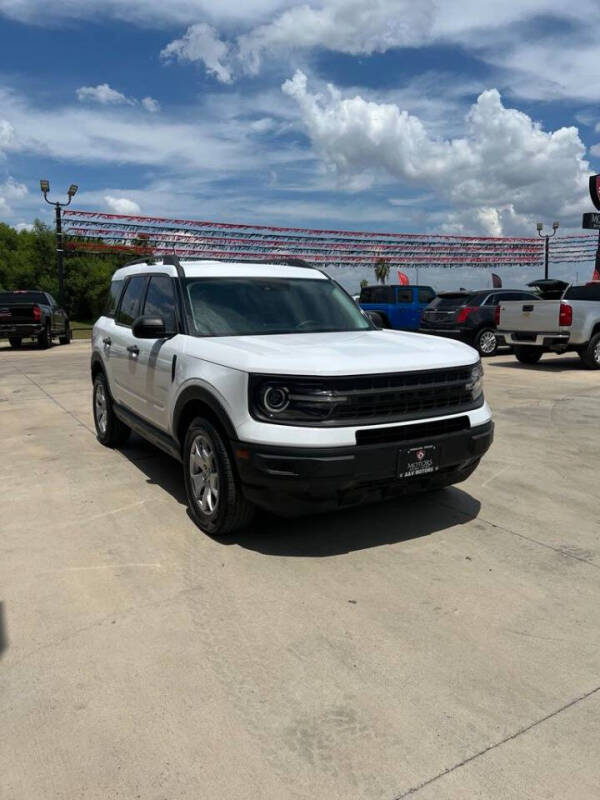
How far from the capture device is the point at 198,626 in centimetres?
314

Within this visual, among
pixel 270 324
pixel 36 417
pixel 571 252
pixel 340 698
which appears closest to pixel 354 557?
pixel 340 698

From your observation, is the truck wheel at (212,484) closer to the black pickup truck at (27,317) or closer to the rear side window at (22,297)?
the black pickup truck at (27,317)

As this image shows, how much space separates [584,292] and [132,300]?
10673 mm

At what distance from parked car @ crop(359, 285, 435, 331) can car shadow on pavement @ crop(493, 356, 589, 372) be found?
482 centimetres

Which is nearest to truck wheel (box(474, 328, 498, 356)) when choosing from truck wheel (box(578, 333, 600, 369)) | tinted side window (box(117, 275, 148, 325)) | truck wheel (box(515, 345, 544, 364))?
truck wheel (box(515, 345, 544, 364))

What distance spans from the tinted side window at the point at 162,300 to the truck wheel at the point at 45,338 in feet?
53.2

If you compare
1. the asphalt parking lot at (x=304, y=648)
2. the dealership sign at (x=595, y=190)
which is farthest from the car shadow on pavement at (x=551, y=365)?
the dealership sign at (x=595, y=190)

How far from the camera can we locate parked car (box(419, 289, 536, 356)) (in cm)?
1552

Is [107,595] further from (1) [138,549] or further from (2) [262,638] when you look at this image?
(2) [262,638]

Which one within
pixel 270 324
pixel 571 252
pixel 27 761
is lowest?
pixel 27 761

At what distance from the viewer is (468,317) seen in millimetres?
15477

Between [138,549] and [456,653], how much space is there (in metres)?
2.12

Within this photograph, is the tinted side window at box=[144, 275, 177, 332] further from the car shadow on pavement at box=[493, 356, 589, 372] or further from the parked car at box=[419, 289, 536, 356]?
the parked car at box=[419, 289, 536, 356]

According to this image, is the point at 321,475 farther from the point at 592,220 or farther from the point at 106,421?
the point at 592,220
